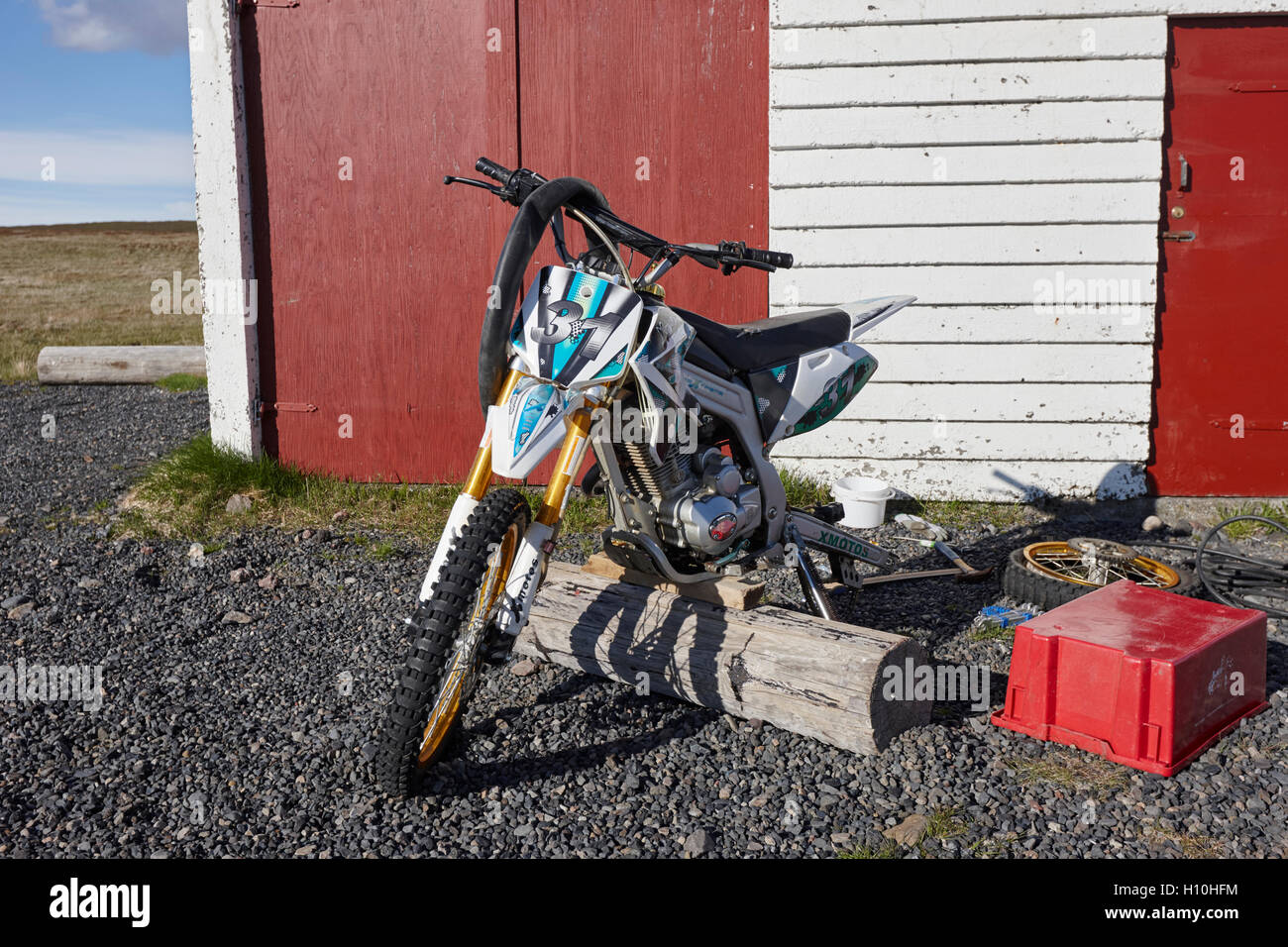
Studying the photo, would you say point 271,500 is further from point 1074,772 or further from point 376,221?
point 1074,772

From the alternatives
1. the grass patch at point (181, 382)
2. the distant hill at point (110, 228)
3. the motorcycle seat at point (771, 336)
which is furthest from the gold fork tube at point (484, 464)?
the distant hill at point (110, 228)

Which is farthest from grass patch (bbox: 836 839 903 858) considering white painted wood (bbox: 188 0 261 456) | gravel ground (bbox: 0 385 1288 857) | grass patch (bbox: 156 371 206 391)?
grass patch (bbox: 156 371 206 391)

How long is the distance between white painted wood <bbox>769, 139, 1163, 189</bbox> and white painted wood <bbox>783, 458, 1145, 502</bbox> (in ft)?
4.66

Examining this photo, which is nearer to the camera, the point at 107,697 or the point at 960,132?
the point at 107,697

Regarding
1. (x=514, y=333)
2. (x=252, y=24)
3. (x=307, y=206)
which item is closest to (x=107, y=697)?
(x=514, y=333)

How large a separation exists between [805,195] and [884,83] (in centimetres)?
66

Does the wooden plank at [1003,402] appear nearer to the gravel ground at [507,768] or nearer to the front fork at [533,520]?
the gravel ground at [507,768]

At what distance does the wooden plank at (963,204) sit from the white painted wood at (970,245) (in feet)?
0.13

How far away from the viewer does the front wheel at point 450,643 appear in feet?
8.50

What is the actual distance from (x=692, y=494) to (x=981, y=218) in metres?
2.96

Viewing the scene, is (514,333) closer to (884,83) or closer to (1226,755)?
(1226,755)

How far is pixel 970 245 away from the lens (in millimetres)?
5457

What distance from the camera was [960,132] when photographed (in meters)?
5.36

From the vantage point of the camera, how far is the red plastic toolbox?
2.90 metres
